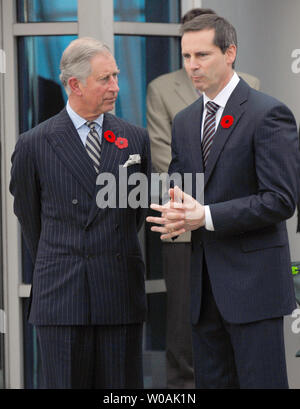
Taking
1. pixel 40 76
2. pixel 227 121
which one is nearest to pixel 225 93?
pixel 227 121

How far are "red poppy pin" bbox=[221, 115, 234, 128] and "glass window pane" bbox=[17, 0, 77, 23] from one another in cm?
175

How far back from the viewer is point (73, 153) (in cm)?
336

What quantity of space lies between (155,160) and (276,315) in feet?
5.24

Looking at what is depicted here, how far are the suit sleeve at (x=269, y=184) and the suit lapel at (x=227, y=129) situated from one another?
110 mm

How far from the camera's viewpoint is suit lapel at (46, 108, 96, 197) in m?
3.33

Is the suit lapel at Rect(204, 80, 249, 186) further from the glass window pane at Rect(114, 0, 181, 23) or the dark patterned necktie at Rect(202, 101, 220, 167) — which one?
the glass window pane at Rect(114, 0, 181, 23)

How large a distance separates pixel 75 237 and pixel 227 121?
31.0 inches

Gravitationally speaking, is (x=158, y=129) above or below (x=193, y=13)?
below

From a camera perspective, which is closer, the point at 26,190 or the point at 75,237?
the point at 75,237

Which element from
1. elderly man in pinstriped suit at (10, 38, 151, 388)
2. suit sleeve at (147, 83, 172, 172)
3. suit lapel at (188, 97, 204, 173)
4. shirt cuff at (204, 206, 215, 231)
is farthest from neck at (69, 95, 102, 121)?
suit sleeve at (147, 83, 172, 172)

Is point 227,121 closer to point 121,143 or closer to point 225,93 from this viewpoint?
point 225,93

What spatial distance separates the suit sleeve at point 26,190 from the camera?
11.2ft

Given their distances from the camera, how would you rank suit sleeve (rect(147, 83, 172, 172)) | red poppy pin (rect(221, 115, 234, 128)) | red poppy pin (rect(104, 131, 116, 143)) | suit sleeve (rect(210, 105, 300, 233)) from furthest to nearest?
1. suit sleeve (rect(147, 83, 172, 172))
2. red poppy pin (rect(104, 131, 116, 143))
3. red poppy pin (rect(221, 115, 234, 128))
4. suit sleeve (rect(210, 105, 300, 233))

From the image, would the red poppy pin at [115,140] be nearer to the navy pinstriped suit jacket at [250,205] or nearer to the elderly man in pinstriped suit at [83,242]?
the elderly man in pinstriped suit at [83,242]
